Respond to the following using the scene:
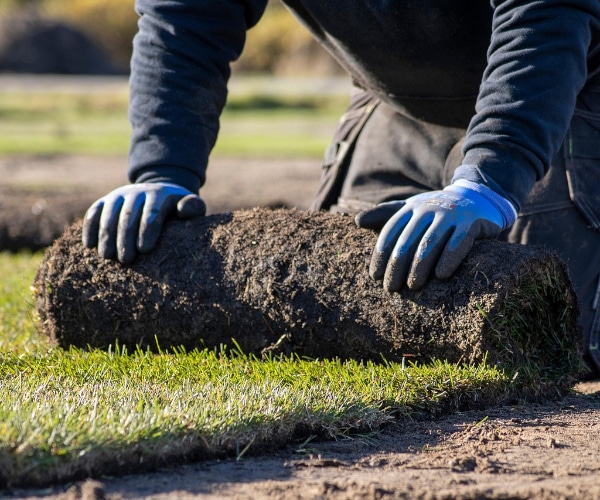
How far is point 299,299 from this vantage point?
327 centimetres

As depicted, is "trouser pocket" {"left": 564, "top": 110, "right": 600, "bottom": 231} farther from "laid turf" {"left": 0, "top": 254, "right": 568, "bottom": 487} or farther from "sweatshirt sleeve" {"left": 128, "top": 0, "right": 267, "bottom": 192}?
"sweatshirt sleeve" {"left": 128, "top": 0, "right": 267, "bottom": 192}

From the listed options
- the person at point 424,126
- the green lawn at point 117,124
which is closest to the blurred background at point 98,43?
the green lawn at point 117,124

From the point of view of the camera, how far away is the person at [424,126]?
10.5ft

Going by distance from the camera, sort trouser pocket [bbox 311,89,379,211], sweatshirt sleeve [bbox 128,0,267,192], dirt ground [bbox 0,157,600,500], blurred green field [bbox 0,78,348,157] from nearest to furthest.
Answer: dirt ground [bbox 0,157,600,500], sweatshirt sleeve [bbox 128,0,267,192], trouser pocket [bbox 311,89,379,211], blurred green field [bbox 0,78,348,157]

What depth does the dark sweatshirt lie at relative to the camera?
325 cm

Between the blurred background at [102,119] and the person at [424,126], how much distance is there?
104 inches

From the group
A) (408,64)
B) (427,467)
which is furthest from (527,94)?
(427,467)

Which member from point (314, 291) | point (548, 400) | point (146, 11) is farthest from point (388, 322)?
point (146, 11)

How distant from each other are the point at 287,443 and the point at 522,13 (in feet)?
5.80

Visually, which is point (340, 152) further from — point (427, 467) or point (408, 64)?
point (427, 467)

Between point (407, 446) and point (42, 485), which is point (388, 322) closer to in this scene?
point (407, 446)

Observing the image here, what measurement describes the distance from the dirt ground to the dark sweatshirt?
2.88 feet

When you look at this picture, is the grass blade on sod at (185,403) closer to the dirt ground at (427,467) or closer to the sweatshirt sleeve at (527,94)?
the dirt ground at (427,467)

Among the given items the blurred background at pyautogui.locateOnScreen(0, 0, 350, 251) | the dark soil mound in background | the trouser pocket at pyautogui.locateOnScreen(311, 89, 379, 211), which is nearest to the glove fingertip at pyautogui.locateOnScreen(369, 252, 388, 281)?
the trouser pocket at pyautogui.locateOnScreen(311, 89, 379, 211)
